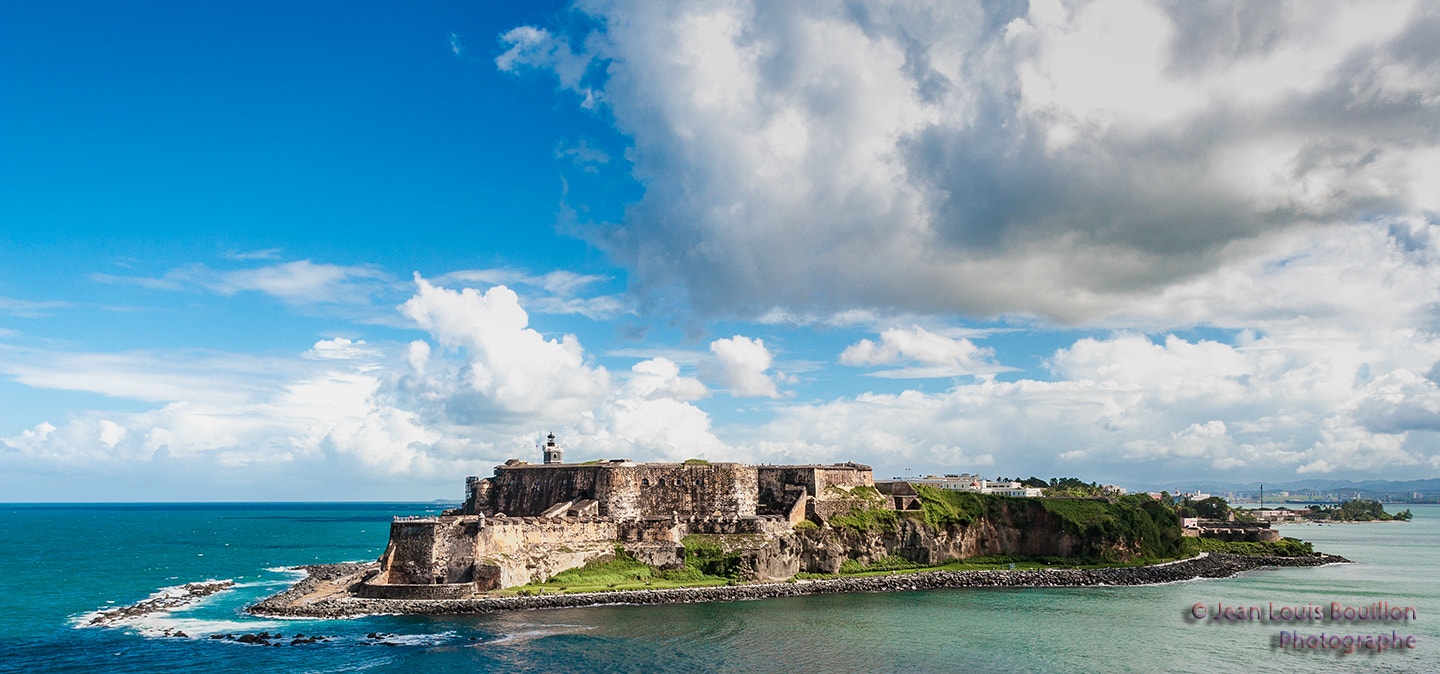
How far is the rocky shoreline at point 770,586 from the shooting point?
165 ft

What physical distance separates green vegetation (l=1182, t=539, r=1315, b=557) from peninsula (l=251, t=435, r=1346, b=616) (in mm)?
567

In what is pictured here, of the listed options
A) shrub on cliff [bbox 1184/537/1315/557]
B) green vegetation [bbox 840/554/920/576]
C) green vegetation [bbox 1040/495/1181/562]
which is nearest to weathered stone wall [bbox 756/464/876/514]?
green vegetation [bbox 840/554/920/576]

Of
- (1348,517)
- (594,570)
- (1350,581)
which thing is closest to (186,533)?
(594,570)

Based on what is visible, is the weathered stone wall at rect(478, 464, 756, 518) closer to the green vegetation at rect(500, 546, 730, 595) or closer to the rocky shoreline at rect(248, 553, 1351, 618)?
the green vegetation at rect(500, 546, 730, 595)

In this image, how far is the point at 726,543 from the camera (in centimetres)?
6425

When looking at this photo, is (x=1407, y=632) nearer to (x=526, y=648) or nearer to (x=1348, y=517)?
(x=526, y=648)

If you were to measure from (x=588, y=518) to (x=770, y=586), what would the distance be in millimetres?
14750

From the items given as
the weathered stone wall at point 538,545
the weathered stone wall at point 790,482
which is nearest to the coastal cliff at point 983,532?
the weathered stone wall at point 790,482

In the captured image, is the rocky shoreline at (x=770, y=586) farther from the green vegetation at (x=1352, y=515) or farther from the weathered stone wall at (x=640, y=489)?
the green vegetation at (x=1352, y=515)

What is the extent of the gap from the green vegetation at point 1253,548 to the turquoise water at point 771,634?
59.9ft

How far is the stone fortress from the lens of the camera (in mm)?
54344

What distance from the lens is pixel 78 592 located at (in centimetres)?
6150

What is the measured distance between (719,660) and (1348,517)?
205m

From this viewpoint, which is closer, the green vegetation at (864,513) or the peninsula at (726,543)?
the peninsula at (726,543)
